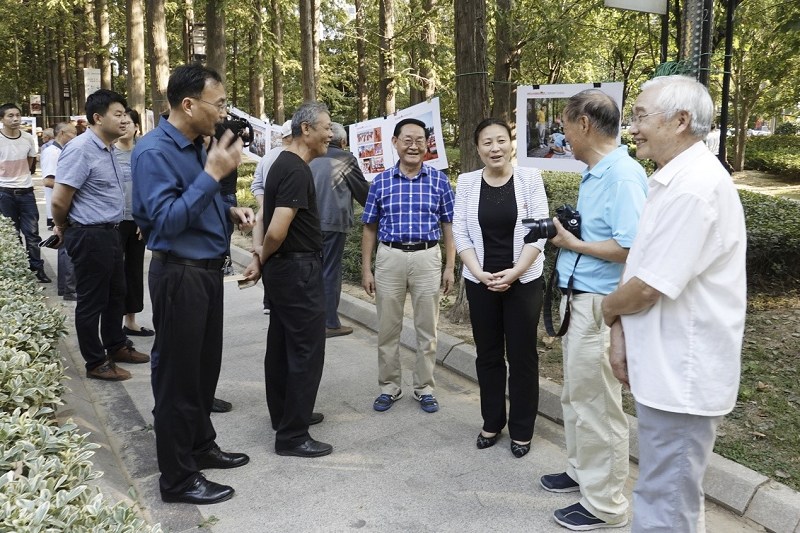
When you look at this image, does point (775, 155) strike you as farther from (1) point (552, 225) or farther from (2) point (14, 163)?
(1) point (552, 225)

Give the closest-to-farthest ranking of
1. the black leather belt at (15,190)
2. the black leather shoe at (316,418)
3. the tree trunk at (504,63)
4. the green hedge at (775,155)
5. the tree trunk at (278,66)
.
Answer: the black leather shoe at (316,418), the black leather belt at (15,190), the tree trunk at (504,63), the tree trunk at (278,66), the green hedge at (775,155)

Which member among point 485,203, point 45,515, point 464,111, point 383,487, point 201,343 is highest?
point 464,111

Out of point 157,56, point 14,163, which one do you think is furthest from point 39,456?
point 157,56

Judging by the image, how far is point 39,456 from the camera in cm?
253

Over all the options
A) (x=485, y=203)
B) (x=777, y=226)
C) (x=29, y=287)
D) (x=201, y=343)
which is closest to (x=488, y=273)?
(x=485, y=203)

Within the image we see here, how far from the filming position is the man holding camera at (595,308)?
10.4ft

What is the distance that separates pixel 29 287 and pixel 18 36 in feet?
101

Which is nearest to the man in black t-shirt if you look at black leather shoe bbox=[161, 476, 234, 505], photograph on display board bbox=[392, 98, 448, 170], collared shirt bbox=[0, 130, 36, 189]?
black leather shoe bbox=[161, 476, 234, 505]

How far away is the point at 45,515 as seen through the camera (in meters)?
2.06

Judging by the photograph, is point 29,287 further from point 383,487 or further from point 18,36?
point 18,36

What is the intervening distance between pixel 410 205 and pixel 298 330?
3.95ft

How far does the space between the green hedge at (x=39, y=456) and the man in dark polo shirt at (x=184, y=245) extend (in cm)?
52

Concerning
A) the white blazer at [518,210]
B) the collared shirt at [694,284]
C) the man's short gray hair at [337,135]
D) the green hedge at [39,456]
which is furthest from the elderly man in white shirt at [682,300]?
the man's short gray hair at [337,135]

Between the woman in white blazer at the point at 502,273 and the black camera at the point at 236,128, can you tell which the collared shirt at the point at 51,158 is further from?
the woman in white blazer at the point at 502,273
